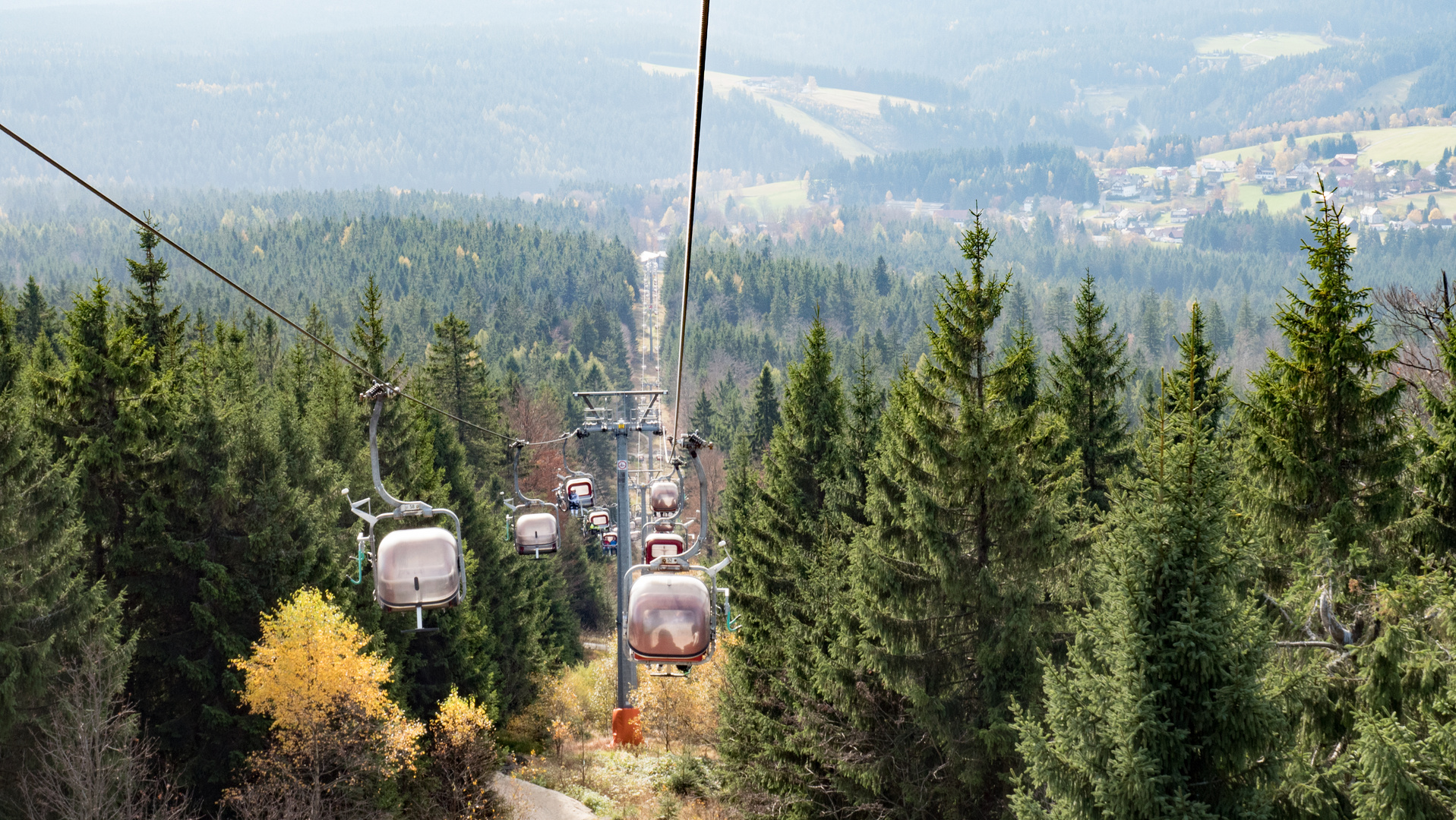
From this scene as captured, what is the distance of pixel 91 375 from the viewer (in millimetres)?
24297

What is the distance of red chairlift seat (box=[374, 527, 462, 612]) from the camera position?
510 inches

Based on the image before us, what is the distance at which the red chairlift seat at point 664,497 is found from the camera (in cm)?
3014

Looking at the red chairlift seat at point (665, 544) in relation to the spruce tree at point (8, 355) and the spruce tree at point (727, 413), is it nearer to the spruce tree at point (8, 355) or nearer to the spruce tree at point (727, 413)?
the spruce tree at point (8, 355)

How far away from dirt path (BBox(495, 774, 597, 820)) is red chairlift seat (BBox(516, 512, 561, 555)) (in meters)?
6.73

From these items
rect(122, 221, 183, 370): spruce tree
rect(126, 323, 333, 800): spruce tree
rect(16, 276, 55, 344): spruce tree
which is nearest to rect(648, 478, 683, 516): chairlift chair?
rect(126, 323, 333, 800): spruce tree

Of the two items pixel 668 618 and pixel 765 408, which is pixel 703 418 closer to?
pixel 765 408

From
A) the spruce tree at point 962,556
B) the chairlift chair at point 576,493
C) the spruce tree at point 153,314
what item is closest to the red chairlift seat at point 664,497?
the chairlift chair at point 576,493

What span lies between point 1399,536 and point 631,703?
23.1 metres

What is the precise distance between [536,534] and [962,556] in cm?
1528

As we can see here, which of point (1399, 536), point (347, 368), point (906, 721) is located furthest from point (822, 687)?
point (347, 368)

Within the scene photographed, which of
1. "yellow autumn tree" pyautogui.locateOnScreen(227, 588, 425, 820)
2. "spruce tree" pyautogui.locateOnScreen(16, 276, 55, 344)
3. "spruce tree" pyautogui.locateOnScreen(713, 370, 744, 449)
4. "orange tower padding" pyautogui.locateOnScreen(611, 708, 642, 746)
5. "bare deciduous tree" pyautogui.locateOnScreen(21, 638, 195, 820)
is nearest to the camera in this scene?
"bare deciduous tree" pyautogui.locateOnScreen(21, 638, 195, 820)

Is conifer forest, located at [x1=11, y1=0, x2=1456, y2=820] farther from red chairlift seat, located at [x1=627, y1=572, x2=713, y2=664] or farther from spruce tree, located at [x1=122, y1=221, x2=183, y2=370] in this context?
spruce tree, located at [x1=122, y1=221, x2=183, y2=370]

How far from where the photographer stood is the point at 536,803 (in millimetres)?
30078

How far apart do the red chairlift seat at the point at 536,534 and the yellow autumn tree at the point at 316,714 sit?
5039mm
